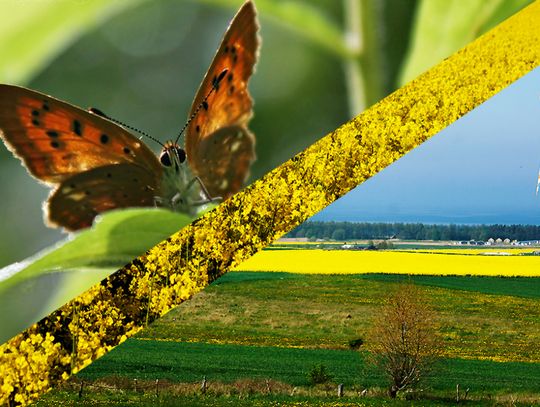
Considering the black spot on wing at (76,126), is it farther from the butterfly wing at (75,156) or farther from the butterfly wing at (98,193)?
the butterfly wing at (98,193)

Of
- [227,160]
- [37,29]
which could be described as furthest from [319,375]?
[37,29]

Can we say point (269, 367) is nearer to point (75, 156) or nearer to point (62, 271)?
point (62, 271)

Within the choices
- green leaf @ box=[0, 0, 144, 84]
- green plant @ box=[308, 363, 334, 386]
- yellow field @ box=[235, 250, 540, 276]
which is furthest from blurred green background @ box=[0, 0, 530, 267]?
green plant @ box=[308, 363, 334, 386]

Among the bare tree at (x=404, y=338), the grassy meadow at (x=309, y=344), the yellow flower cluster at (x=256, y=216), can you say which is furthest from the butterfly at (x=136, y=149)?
the bare tree at (x=404, y=338)

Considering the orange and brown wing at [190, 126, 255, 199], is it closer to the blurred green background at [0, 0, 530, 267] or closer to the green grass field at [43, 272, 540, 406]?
the blurred green background at [0, 0, 530, 267]

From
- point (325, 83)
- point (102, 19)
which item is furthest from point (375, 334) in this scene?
point (102, 19)

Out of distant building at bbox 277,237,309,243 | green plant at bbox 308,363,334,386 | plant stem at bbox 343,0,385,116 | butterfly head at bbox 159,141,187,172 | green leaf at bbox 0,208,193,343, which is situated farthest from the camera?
green plant at bbox 308,363,334,386
